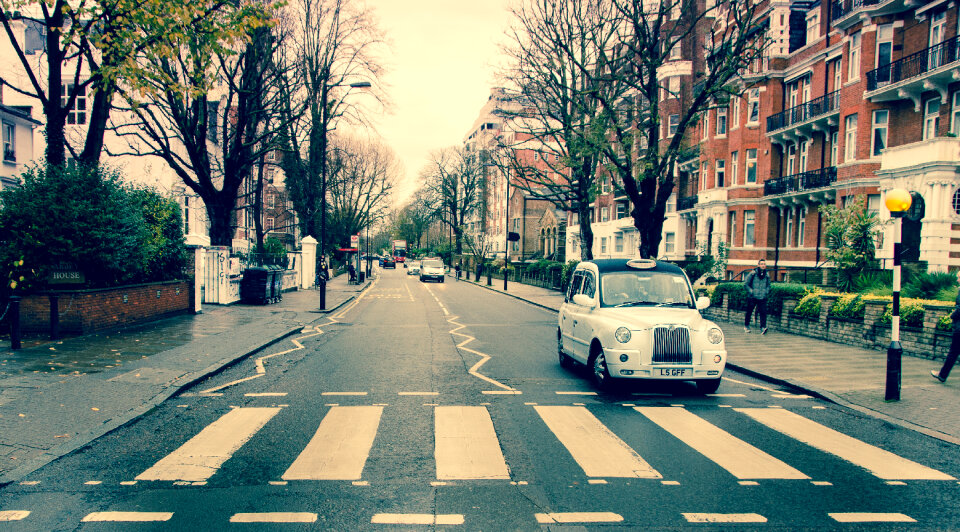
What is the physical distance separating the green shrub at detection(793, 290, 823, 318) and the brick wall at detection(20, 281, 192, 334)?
16.4 metres

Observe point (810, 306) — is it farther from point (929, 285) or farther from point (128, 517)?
point (128, 517)

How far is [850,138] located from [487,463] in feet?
88.0

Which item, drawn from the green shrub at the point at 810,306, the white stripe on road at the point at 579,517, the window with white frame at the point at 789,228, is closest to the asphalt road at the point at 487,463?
the white stripe on road at the point at 579,517

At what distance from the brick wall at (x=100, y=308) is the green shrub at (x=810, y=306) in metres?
16.4

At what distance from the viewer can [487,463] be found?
5.48m

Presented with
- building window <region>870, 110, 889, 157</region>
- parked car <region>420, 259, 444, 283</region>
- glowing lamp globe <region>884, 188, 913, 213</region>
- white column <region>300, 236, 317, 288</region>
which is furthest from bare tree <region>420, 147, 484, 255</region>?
glowing lamp globe <region>884, 188, 913, 213</region>

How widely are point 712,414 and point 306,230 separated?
120 ft

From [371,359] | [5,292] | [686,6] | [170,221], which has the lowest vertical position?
[371,359]

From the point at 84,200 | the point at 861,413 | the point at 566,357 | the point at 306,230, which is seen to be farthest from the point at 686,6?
the point at 306,230

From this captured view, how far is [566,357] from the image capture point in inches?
434

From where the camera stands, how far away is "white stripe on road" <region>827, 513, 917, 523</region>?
435 cm

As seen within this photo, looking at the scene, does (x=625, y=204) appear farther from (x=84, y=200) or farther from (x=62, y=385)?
(x=62, y=385)

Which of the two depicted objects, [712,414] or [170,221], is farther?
[170,221]

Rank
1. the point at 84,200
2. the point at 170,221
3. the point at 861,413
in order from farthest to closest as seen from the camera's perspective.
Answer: the point at 170,221
the point at 84,200
the point at 861,413
